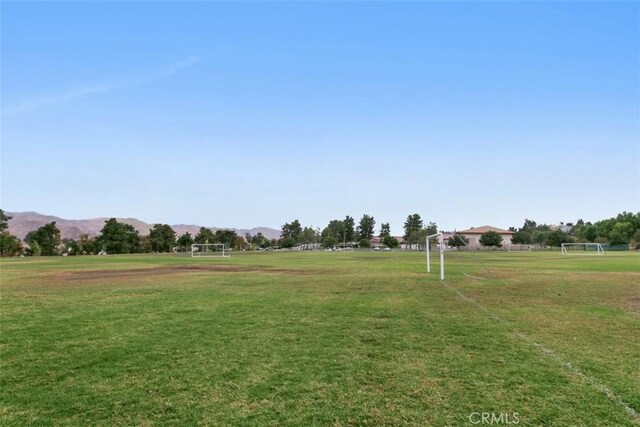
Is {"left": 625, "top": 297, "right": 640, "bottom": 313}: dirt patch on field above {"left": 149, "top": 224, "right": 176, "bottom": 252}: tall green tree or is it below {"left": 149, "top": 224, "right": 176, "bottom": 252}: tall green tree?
below

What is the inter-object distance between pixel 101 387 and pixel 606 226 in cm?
13671

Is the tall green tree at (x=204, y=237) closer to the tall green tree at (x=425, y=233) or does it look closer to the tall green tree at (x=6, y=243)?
the tall green tree at (x=6, y=243)

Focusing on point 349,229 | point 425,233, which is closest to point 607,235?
point 425,233

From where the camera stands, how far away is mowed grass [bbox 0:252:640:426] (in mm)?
4395

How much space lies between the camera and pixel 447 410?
4375 mm

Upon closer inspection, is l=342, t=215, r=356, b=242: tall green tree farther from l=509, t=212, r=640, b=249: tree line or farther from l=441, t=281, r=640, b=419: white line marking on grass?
l=441, t=281, r=640, b=419: white line marking on grass

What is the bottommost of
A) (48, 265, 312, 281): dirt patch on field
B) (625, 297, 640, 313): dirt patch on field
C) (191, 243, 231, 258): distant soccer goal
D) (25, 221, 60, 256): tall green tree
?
(625, 297, 640, 313): dirt patch on field

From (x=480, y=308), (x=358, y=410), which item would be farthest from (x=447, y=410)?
(x=480, y=308)

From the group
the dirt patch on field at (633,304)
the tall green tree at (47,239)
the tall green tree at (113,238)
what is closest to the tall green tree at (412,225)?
Answer: the tall green tree at (113,238)

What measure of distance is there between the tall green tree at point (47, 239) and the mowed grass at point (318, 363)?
8476 cm

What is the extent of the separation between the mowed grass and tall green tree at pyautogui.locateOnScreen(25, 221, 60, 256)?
278 feet

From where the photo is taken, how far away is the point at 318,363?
6.10 m

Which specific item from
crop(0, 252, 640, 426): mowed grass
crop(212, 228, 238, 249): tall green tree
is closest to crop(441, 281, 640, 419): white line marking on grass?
crop(0, 252, 640, 426): mowed grass

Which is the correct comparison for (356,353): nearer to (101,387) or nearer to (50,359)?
(101,387)
